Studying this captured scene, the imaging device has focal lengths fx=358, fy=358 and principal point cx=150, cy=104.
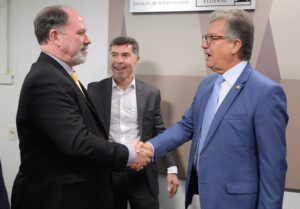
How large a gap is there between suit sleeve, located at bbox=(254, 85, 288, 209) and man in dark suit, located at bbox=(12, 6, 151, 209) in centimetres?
62

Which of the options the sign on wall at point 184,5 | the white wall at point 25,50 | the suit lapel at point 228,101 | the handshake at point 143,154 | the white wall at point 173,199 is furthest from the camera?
the white wall at point 25,50

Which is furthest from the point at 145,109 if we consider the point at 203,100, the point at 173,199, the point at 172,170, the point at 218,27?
the point at 218,27

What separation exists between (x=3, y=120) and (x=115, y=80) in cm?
122

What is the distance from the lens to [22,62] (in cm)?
296

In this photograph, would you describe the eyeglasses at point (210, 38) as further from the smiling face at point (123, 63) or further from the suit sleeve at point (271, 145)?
the smiling face at point (123, 63)

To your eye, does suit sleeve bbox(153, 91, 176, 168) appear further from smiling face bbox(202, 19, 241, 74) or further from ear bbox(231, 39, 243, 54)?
ear bbox(231, 39, 243, 54)

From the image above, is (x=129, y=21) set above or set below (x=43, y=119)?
above

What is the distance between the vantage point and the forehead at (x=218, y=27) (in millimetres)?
1712

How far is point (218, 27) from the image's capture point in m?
1.72

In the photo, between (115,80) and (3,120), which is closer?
(115,80)

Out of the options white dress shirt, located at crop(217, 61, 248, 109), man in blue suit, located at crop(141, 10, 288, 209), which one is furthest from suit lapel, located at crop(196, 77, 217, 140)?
white dress shirt, located at crop(217, 61, 248, 109)

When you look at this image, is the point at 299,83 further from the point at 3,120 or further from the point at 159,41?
the point at 3,120

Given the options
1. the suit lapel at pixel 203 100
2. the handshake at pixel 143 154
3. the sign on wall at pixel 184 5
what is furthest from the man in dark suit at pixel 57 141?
the sign on wall at pixel 184 5

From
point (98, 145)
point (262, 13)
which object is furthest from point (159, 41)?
point (98, 145)
